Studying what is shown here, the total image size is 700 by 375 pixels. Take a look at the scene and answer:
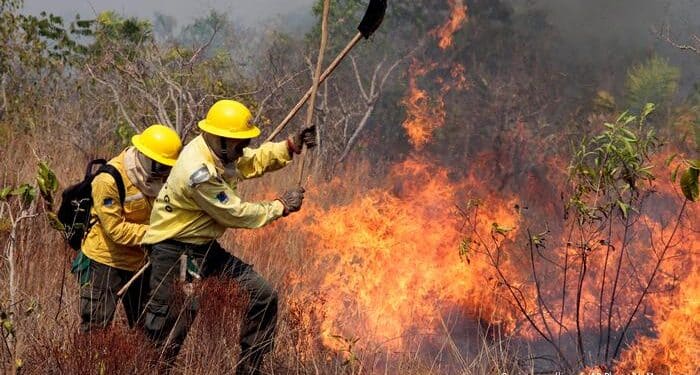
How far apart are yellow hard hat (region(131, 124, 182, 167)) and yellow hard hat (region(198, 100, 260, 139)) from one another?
268mm

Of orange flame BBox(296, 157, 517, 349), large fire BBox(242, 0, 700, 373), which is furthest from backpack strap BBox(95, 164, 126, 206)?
orange flame BBox(296, 157, 517, 349)

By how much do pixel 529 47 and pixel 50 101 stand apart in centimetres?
809

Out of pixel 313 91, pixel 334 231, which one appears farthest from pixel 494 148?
pixel 313 91

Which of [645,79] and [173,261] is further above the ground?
[645,79]

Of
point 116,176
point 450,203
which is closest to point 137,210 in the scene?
point 116,176

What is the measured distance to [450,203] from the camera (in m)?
7.38

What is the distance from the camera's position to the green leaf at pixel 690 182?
266cm

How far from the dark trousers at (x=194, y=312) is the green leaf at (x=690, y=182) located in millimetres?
2347

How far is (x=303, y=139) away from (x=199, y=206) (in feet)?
3.20

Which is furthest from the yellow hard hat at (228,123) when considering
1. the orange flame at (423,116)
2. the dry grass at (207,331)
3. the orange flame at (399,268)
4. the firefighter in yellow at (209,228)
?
the orange flame at (423,116)

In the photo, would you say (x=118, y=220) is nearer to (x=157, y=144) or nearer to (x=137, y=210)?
(x=137, y=210)

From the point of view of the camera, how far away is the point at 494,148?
400 inches

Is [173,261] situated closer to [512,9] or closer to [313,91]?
[313,91]

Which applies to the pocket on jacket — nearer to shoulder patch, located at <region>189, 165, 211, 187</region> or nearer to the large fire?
shoulder patch, located at <region>189, 165, 211, 187</region>
